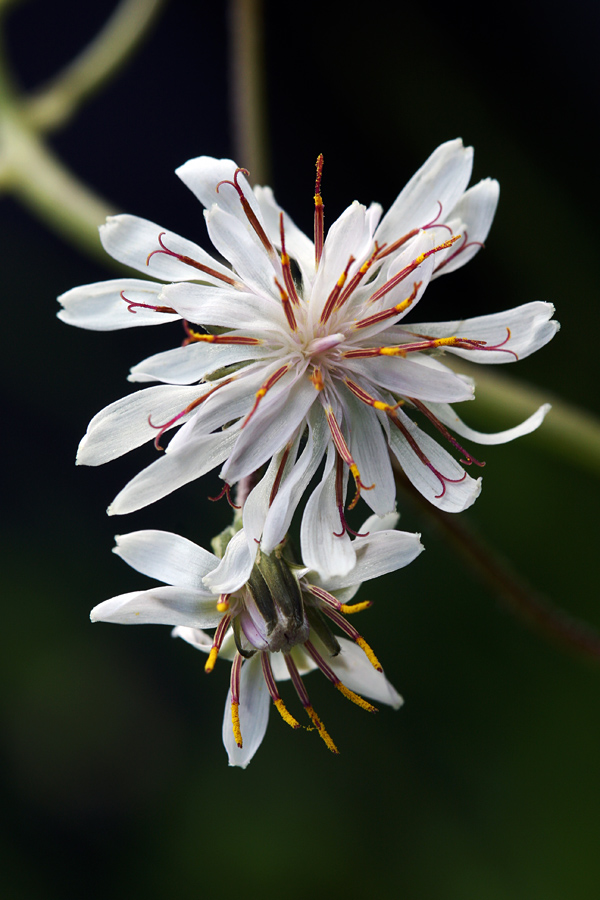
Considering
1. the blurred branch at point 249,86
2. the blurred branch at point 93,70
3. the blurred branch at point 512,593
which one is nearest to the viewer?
the blurred branch at point 512,593

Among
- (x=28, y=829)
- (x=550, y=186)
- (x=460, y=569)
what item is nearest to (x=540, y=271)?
(x=550, y=186)

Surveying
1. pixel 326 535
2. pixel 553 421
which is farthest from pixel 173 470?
pixel 553 421

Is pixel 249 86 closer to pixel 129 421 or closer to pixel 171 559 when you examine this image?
pixel 129 421

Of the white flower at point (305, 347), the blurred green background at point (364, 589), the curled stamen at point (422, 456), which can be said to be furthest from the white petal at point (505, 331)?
the blurred green background at point (364, 589)

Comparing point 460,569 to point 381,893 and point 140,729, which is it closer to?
point 381,893

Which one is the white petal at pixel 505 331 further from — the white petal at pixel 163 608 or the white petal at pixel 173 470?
the white petal at pixel 163 608

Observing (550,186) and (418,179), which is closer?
(418,179)

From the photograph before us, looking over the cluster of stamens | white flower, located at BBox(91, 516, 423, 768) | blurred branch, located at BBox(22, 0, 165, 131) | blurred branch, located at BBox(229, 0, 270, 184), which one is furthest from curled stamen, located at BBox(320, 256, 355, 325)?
blurred branch, located at BBox(22, 0, 165, 131)
